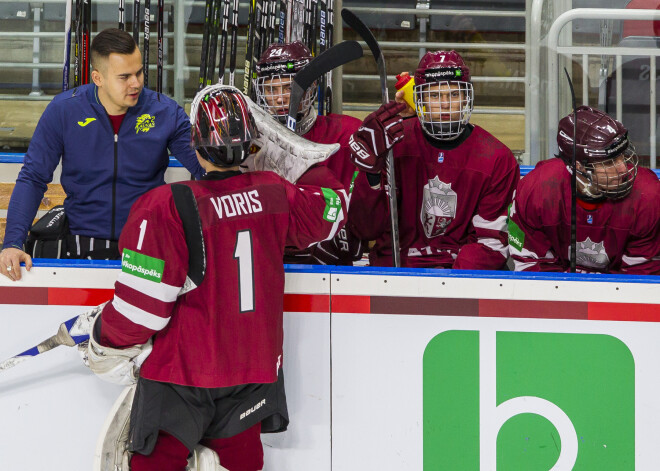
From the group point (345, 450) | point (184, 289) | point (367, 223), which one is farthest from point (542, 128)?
point (184, 289)

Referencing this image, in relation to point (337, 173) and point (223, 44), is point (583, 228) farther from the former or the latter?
point (223, 44)

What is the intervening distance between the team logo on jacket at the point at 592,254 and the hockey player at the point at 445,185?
21 cm

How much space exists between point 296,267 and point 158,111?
0.78 meters

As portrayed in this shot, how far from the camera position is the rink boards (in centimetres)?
191

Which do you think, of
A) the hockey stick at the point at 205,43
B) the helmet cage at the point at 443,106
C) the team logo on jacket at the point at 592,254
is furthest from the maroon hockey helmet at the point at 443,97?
the hockey stick at the point at 205,43

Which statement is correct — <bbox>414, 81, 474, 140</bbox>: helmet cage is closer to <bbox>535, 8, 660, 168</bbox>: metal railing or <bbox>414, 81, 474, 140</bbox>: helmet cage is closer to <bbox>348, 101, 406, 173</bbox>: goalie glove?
<bbox>348, 101, 406, 173</bbox>: goalie glove

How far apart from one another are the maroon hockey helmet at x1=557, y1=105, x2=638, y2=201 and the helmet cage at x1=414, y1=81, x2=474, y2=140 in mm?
301

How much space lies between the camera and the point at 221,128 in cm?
171

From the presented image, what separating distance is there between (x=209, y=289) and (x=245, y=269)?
0.08 metres

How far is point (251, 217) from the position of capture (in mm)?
1712

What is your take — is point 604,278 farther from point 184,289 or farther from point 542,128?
point 542,128

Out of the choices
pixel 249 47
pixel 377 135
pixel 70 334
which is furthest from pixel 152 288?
pixel 249 47

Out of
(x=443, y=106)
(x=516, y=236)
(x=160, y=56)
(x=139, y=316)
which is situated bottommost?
(x=139, y=316)

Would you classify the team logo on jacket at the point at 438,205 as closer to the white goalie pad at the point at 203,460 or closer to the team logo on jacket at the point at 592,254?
the team logo on jacket at the point at 592,254
